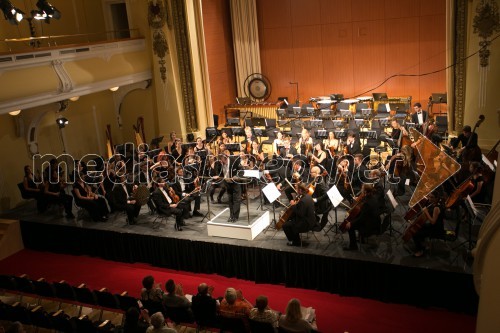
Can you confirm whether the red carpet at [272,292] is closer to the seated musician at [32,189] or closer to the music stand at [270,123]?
the seated musician at [32,189]

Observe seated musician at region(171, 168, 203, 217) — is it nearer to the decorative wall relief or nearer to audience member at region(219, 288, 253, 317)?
audience member at region(219, 288, 253, 317)

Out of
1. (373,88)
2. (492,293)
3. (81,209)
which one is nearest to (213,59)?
(373,88)

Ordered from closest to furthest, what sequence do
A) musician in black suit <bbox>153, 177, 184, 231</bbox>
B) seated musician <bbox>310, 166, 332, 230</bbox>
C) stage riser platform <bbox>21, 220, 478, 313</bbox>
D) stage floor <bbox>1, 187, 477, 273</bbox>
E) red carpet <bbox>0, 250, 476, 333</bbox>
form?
red carpet <bbox>0, 250, 476, 333</bbox>, stage riser platform <bbox>21, 220, 478, 313</bbox>, stage floor <bbox>1, 187, 477, 273</bbox>, seated musician <bbox>310, 166, 332, 230</bbox>, musician in black suit <bbox>153, 177, 184, 231</bbox>

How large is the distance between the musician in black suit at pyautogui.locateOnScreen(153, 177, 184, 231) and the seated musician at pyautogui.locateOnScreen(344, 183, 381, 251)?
370 cm

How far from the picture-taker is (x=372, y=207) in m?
8.77

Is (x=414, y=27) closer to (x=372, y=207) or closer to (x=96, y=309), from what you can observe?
(x=372, y=207)

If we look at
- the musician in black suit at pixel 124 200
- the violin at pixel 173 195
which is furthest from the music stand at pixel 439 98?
the musician in black suit at pixel 124 200

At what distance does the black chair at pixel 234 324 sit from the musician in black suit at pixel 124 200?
4927 mm

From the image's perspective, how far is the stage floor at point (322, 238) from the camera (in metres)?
8.55

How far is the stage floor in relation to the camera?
855 centimetres

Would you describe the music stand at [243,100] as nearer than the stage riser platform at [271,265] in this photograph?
No

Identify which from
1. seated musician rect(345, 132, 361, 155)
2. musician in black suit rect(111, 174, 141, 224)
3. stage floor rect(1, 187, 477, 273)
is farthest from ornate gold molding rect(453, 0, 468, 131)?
musician in black suit rect(111, 174, 141, 224)

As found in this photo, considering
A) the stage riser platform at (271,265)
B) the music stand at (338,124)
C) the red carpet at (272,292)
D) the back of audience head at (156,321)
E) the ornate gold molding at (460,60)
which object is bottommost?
the red carpet at (272,292)

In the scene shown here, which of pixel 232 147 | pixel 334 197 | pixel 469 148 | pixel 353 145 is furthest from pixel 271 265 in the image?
pixel 469 148
